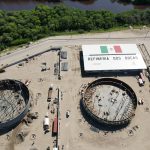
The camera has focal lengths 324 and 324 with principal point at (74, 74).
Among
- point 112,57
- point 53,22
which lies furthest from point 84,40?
point 112,57

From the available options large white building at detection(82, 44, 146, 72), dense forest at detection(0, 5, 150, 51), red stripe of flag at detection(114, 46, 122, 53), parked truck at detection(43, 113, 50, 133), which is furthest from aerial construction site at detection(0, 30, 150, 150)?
dense forest at detection(0, 5, 150, 51)

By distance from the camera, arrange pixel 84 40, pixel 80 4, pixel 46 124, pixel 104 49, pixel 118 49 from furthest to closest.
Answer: pixel 80 4 < pixel 84 40 < pixel 118 49 < pixel 104 49 < pixel 46 124

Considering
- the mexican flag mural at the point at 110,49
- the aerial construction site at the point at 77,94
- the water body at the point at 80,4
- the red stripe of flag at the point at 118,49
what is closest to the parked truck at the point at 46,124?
the aerial construction site at the point at 77,94

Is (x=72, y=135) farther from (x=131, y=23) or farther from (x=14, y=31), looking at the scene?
(x=131, y=23)

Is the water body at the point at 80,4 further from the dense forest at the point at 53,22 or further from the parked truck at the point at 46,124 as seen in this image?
the parked truck at the point at 46,124

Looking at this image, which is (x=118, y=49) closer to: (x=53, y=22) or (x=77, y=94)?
(x=77, y=94)

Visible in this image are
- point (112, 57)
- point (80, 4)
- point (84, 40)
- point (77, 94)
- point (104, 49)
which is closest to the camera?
point (77, 94)

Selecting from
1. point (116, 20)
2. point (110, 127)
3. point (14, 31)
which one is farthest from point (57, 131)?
point (116, 20)
